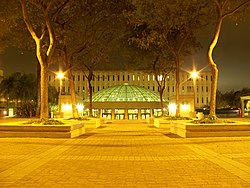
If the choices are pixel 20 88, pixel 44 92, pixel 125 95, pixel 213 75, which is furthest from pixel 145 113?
pixel 44 92

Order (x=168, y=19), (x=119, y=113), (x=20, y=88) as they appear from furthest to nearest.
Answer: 1. (x=119, y=113)
2. (x=20, y=88)
3. (x=168, y=19)

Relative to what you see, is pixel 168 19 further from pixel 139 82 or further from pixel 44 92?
pixel 139 82

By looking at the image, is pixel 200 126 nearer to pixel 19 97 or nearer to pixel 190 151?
pixel 190 151

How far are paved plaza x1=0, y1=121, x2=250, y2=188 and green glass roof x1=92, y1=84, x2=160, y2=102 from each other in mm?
66190

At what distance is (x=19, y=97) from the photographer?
212ft

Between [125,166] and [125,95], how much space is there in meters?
72.5

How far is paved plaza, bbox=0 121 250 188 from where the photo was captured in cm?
801

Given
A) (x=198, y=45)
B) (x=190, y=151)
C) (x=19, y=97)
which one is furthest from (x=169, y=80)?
(x=190, y=151)

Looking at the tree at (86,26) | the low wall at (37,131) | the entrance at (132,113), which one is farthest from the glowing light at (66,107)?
the entrance at (132,113)

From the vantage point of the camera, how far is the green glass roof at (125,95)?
267 ft

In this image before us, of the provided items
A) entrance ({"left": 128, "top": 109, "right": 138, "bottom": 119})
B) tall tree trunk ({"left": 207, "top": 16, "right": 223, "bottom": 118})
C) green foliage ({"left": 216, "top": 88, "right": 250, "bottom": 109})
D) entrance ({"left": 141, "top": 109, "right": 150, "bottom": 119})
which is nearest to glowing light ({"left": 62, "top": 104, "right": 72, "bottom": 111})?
tall tree trunk ({"left": 207, "top": 16, "right": 223, "bottom": 118})

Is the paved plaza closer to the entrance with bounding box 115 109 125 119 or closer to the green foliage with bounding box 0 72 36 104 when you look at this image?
the green foliage with bounding box 0 72 36 104

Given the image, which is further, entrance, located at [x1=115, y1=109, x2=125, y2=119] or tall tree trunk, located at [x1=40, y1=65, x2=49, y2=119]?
entrance, located at [x1=115, y1=109, x2=125, y2=119]

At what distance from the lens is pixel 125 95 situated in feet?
271
